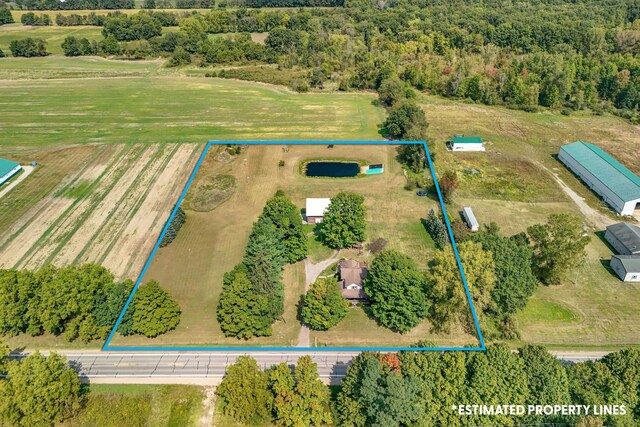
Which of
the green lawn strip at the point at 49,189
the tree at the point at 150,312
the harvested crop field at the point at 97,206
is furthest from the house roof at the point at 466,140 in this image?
the green lawn strip at the point at 49,189

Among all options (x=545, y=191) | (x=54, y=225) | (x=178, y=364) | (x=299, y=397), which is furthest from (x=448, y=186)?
(x=54, y=225)

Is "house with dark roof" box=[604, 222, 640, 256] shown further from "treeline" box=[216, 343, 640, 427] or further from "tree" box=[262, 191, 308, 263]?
"tree" box=[262, 191, 308, 263]

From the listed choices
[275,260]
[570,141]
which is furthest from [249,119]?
[570,141]

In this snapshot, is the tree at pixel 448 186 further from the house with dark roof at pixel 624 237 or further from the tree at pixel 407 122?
the house with dark roof at pixel 624 237

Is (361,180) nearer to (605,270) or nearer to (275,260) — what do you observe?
(275,260)

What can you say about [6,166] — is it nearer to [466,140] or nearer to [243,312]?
[243,312]

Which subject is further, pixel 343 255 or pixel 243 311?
pixel 343 255
